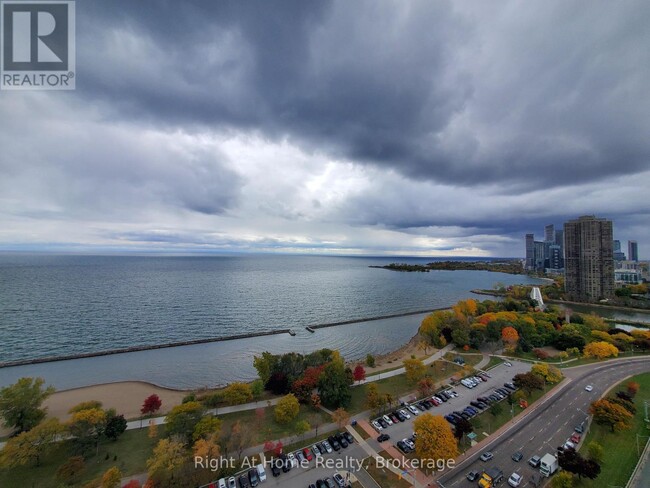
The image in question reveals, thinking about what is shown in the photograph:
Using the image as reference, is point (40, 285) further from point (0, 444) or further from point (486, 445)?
point (486, 445)

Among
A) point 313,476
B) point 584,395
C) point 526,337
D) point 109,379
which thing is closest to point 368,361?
point 313,476

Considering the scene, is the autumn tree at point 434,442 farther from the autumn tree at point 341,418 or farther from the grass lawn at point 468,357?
the grass lawn at point 468,357

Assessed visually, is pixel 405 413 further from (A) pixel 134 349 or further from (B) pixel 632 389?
(A) pixel 134 349

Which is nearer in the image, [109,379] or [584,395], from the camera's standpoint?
[584,395]

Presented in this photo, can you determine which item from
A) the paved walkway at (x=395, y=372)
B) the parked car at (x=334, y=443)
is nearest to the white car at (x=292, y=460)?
the parked car at (x=334, y=443)

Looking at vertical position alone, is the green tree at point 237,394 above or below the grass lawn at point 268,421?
above

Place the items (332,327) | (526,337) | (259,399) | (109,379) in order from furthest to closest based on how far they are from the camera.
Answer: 1. (332,327)
2. (526,337)
3. (109,379)
4. (259,399)

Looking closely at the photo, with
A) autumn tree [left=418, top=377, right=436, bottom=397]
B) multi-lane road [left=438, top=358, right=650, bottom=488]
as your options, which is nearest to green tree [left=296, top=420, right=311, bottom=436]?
multi-lane road [left=438, top=358, right=650, bottom=488]

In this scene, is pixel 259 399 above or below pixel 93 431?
below
